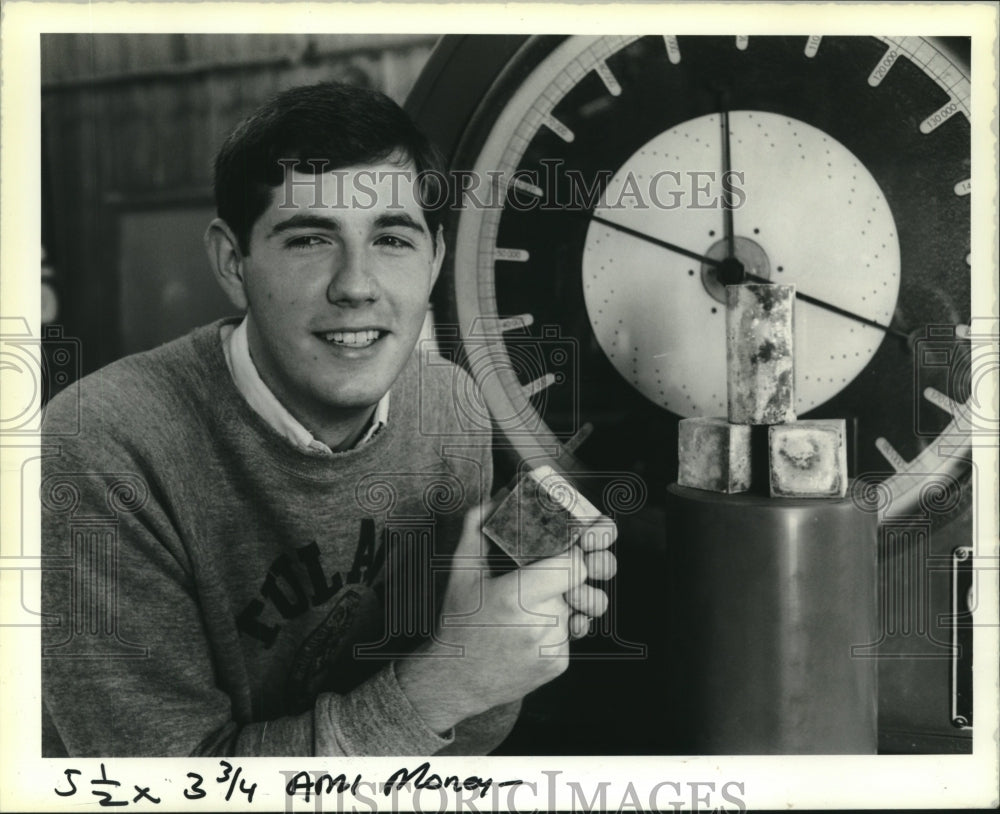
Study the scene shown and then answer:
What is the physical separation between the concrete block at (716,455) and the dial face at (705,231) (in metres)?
0.10

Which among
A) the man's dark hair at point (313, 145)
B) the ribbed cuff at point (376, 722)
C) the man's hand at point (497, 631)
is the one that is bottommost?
the ribbed cuff at point (376, 722)

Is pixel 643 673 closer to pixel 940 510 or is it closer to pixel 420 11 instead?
pixel 940 510

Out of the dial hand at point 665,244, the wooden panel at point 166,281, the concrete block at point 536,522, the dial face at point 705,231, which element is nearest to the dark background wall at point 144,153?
the wooden panel at point 166,281

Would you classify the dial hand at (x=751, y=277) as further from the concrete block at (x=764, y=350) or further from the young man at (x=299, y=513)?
the young man at (x=299, y=513)

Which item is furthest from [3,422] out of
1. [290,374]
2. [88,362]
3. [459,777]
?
[459,777]

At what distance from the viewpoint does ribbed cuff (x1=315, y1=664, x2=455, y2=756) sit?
1.21 meters

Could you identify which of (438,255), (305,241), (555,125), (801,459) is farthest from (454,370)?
(801,459)

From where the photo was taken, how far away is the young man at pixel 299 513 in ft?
3.98

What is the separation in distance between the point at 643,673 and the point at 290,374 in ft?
2.09

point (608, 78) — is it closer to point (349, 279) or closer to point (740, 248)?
point (740, 248)

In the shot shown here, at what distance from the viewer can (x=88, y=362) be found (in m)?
1.26

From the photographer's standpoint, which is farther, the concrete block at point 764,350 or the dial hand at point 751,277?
the dial hand at point 751,277

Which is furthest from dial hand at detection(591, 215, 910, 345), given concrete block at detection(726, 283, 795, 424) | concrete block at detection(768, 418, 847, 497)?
concrete block at detection(768, 418, 847, 497)

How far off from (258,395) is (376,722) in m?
0.46
